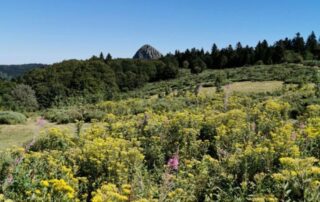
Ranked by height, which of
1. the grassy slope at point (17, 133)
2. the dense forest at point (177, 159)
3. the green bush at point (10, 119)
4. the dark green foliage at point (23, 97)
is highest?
the dense forest at point (177, 159)

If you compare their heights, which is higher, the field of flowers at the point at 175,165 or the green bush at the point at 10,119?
the field of flowers at the point at 175,165

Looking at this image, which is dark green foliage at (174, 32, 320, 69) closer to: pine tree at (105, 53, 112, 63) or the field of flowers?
pine tree at (105, 53, 112, 63)

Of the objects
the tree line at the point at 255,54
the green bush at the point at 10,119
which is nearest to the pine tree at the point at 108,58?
the tree line at the point at 255,54

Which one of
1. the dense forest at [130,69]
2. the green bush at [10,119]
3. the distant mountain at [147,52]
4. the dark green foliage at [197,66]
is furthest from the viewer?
the distant mountain at [147,52]

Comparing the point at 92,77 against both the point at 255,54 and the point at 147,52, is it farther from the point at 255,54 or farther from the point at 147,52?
the point at 147,52

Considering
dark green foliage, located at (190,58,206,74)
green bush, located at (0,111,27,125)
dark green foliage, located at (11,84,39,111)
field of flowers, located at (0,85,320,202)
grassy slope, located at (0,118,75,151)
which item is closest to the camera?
field of flowers, located at (0,85,320,202)

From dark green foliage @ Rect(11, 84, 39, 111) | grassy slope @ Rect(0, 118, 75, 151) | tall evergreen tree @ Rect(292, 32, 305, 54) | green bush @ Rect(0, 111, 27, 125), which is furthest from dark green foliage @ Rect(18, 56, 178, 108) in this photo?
grassy slope @ Rect(0, 118, 75, 151)

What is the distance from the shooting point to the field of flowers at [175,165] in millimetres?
5012

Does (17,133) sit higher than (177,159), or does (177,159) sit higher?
(177,159)

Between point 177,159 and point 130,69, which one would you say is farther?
point 130,69

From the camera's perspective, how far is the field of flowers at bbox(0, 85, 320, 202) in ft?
16.4

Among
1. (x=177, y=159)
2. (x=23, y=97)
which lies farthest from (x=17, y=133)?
(x=23, y=97)

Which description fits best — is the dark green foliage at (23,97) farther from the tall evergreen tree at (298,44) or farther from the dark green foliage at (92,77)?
the tall evergreen tree at (298,44)

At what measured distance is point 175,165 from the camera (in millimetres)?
6035
